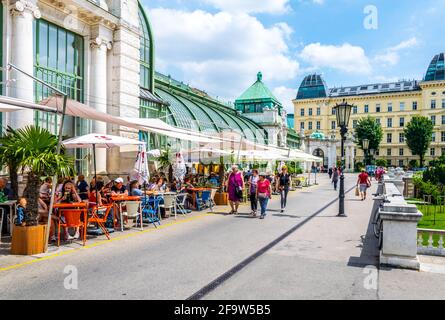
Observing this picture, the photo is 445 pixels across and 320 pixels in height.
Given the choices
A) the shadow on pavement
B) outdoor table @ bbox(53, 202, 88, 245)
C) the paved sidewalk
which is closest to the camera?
the paved sidewalk

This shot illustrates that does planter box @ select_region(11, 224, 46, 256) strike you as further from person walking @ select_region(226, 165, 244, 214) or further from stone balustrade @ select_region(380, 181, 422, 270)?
person walking @ select_region(226, 165, 244, 214)

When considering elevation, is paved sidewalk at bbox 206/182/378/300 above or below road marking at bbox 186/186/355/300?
below

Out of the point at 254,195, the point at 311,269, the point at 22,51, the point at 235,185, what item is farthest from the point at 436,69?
the point at 311,269

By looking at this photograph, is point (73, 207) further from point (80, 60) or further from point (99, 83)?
point (80, 60)

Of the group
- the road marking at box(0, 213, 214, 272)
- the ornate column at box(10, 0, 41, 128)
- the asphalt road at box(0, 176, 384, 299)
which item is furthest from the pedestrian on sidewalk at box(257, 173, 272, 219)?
the ornate column at box(10, 0, 41, 128)

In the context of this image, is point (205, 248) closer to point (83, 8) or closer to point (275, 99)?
point (83, 8)

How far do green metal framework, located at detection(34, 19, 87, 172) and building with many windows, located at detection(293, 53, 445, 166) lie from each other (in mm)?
75496

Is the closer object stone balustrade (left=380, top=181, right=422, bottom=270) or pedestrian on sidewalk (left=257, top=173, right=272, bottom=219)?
stone balustrade (left=380, top=181, right=422, bottom=270)

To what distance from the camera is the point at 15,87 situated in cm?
1341

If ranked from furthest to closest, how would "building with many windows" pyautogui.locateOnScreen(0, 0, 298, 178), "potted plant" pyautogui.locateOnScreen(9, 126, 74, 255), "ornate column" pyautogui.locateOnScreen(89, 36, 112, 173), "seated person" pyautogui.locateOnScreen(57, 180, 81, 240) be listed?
"ornate column" pyautogui.locateOnScreen(89, 36, 112, 173) → "building with many windows" pyautogui.locateOnScreen(0, 0, 298, 178) → "seated person" pyautogui.locateOnScreen(57, 180, 81, 240) → "potted plant" pyautogui.locateOnScreen(9, 126, 74, 255)

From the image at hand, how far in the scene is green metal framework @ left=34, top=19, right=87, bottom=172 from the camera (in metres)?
15.0

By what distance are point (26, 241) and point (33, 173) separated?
1.42m

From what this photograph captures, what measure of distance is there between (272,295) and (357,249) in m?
4.07

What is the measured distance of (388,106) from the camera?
100 meters
